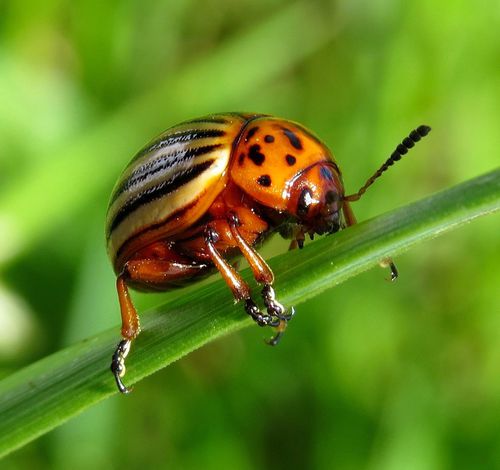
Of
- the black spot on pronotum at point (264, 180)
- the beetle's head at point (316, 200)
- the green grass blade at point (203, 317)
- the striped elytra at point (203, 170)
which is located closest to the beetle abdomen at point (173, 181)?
the striped elytra at point (203, 170)

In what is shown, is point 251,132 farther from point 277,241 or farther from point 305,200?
point 277,241

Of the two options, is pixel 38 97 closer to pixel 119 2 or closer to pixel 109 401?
pixel 119 2

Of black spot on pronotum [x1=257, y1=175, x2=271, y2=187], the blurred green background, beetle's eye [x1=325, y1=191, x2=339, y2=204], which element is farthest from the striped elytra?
the blurred green background

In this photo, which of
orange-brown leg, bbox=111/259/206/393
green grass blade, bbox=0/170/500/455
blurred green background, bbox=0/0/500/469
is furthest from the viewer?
blurred green background, bbox=0/0/500/469

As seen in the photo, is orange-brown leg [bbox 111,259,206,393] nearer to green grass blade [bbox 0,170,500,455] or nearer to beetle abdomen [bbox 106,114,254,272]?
beetle abdomen [bbox 106,114,254,272]

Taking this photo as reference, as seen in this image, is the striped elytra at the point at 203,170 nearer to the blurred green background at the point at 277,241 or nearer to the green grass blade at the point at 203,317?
the green grass blade at the point at 203,317

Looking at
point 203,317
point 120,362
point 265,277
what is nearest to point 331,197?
point 265,277
